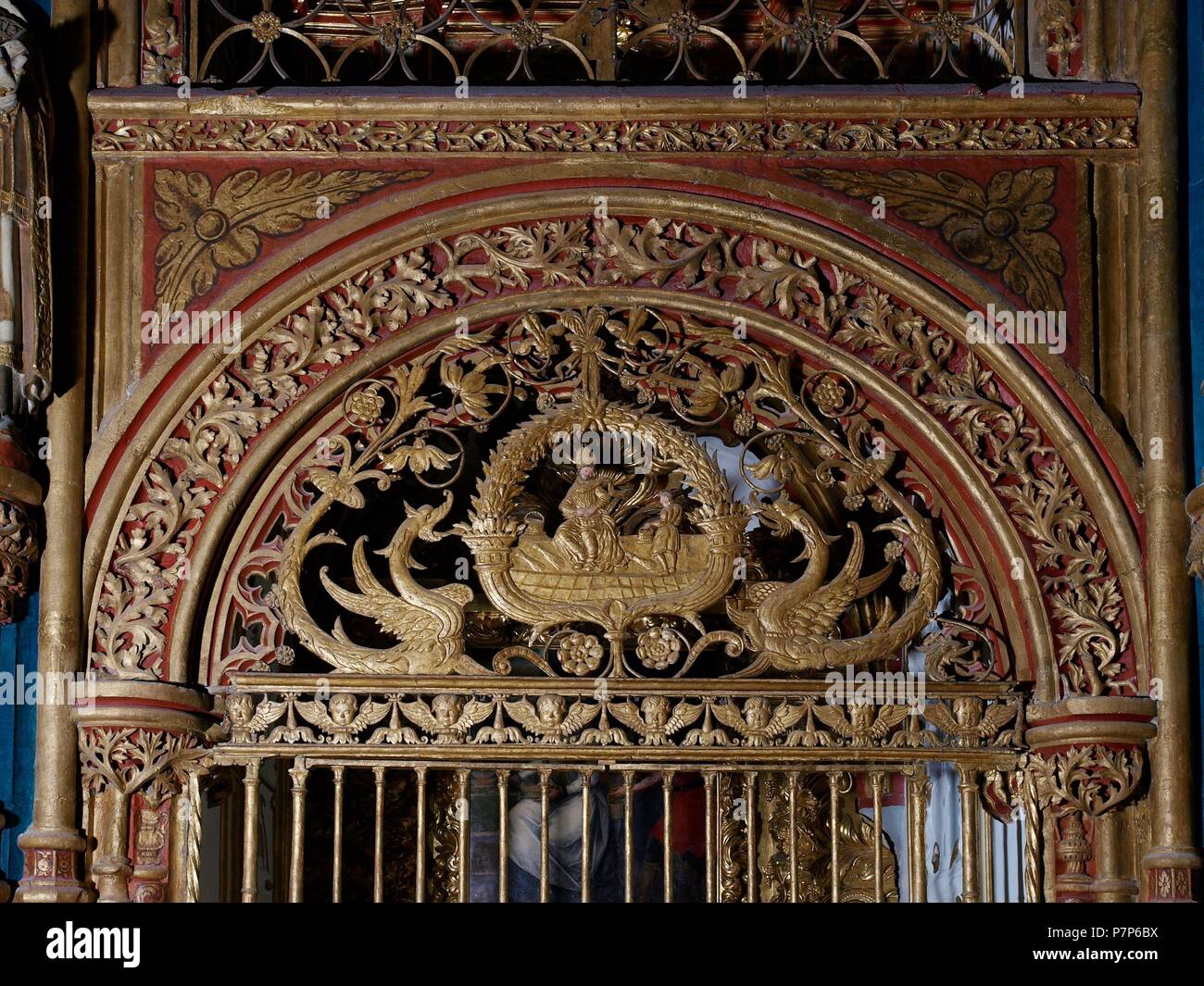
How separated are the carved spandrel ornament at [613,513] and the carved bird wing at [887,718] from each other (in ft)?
0.65

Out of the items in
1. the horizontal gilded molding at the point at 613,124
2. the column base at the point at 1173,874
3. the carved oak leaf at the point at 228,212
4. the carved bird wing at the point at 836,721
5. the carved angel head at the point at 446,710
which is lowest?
the column base at the point at 1173,874

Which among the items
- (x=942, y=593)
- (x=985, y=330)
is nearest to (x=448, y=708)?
(x=942, y=593)

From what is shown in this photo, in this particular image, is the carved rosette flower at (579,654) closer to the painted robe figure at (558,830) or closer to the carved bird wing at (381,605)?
the carved bird wing at (381,605)

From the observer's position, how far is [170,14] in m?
7.00

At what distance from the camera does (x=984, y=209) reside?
6891mm

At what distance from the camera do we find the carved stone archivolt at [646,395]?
6723 mm

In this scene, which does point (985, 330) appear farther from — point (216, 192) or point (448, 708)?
point (216, 192)

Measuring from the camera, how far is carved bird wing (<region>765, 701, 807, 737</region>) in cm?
663

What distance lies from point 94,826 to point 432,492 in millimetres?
3068

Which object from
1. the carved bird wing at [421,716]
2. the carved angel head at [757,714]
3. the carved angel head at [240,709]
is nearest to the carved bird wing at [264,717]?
the carved angel head at [240,709]

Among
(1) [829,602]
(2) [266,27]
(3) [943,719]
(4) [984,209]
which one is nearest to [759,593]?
(1) [829,602]

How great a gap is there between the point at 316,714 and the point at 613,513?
3.90ft

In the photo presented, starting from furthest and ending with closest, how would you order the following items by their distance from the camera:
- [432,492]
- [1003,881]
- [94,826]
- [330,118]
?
[432,492] < [1003,881] < [330,118] < [94,826]

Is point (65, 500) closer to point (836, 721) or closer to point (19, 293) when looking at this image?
point (19, 293)
